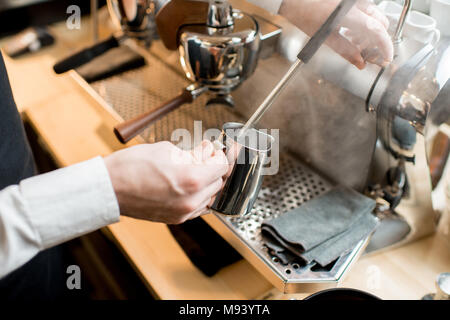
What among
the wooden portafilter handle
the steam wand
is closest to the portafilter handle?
the wooden portafilter handle

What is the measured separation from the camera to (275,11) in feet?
2.05

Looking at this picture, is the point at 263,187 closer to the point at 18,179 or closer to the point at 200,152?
the point at 200,152

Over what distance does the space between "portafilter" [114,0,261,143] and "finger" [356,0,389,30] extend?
16 cm

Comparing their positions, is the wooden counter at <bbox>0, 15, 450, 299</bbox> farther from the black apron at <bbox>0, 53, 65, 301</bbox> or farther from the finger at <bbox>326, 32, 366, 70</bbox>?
the finger at <bbox>326, 32, 366, 70</bbox>

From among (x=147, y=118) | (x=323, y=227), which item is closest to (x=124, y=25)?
(x=147, y=118)

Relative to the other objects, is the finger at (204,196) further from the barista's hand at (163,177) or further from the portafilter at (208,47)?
the portafilter at (208,47)

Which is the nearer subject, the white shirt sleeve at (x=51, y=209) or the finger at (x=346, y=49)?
the white shirt sleeve at (x=51, y=209)

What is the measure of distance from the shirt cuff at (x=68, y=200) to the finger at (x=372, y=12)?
0.38 meters

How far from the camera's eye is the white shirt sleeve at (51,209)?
0.41 metres

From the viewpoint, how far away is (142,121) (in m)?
0.61

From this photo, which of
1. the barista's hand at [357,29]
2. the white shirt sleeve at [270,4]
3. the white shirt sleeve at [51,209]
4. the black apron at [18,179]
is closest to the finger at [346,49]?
the barista's hand at [357,29]

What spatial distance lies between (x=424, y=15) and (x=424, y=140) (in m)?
0.17

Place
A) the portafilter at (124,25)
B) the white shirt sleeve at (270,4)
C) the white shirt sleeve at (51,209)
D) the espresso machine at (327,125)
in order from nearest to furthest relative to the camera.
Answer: the white shirt sleeve at (51,209)
the espresso machine at (327,125)
the white shirt sleeve at (270,4)
the portafilter at (124,25)
